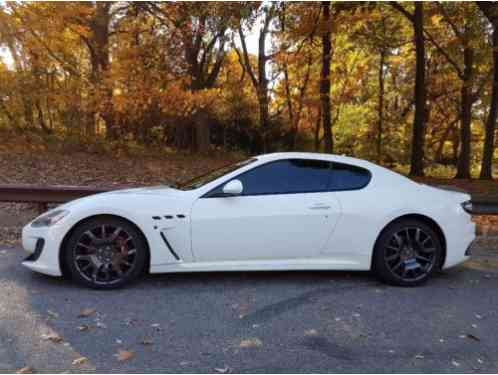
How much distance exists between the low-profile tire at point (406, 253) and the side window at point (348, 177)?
21.4 inches

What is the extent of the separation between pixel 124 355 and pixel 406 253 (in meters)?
2.98

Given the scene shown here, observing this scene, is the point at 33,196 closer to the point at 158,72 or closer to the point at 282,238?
the point at 282,238

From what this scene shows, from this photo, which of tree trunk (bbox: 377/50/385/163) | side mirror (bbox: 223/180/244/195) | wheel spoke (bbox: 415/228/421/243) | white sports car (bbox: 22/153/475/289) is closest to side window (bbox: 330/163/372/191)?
white sports car (bbox: 22/153/475/289)

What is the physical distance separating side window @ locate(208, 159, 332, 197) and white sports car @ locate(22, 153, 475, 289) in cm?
1

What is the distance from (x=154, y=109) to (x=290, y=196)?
11.5 m

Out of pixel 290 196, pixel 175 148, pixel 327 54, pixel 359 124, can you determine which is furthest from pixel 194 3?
pixel 359 124

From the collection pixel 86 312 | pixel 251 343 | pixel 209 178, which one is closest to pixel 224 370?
pixel 251 343

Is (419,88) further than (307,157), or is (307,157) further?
(419,88)

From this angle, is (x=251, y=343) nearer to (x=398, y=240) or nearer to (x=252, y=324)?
(x=252, y=324)

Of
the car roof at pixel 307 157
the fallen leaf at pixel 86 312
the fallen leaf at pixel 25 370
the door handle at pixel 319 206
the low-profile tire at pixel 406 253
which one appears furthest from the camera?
the car roof at pixel 307 157

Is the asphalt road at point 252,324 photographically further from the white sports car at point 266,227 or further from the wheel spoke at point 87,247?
the wheel spoke at point 87,247

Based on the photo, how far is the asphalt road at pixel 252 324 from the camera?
2963 millimetres

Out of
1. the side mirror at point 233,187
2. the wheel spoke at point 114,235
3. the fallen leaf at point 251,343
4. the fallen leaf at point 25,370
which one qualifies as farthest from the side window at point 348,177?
the fallen leaf at point 25,370

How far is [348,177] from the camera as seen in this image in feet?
15.3
